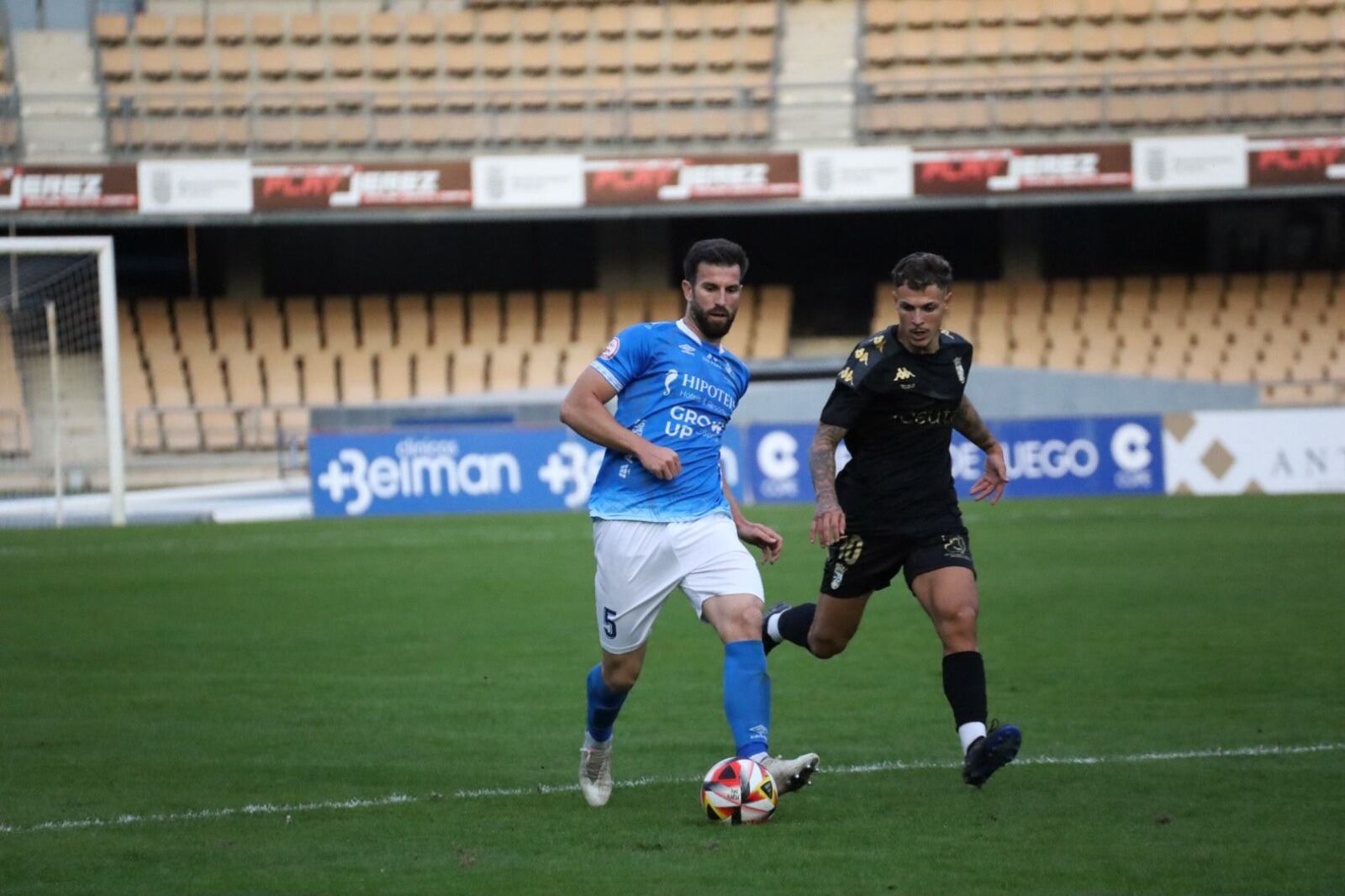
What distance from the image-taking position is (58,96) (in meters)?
31.1

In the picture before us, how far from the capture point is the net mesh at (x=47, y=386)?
2394 cm

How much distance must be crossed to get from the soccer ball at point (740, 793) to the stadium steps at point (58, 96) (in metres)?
26.8

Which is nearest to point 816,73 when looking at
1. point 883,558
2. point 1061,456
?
point 1061,456

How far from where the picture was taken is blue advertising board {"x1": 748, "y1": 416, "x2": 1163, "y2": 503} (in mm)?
23828

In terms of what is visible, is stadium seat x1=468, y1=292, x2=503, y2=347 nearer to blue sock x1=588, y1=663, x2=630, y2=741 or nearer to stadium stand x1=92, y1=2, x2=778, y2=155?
stadium stand x1=92, y1=2, x2=778, y2=155

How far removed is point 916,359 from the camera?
282 inches

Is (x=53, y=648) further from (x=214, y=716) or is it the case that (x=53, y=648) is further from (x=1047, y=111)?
(x=1047, y=111)

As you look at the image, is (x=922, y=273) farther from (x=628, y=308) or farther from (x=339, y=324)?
(x=339, y=324)

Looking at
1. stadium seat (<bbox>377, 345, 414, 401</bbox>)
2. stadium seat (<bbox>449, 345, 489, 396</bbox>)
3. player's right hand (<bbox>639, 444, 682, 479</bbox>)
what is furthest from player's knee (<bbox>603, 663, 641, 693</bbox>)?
stadium seat (<bbox>377, 345, 414, 401</bbox>)

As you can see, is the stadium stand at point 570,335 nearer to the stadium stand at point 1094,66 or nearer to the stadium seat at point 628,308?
the stadium seat at point 628,308

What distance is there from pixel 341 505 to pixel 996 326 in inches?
578

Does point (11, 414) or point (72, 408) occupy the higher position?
point (11, 414)

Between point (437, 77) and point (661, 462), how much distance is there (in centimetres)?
2829

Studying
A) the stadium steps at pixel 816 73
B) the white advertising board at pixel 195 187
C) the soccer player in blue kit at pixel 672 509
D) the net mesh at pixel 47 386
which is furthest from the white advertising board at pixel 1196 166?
the soccer player in blue kit at pixel 672 509
